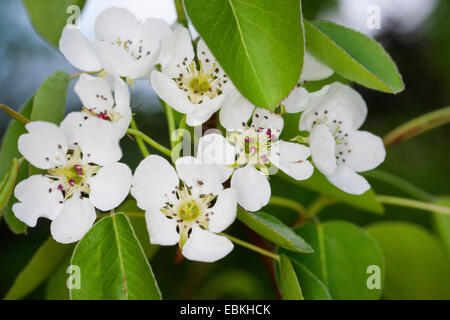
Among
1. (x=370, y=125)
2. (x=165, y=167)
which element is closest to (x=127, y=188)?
(x=165, y=167)

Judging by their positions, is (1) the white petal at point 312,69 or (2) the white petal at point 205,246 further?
(1) the white petal at point 312,69

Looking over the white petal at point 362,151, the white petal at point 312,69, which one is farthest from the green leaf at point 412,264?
the white petal at point 312,69

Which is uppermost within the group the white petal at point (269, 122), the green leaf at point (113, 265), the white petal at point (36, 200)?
the white petal at point (269, 122)

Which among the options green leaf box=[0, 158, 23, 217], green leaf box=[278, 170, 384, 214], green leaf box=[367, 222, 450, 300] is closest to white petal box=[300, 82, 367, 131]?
green leaf box=[278, 170, 384, 214]

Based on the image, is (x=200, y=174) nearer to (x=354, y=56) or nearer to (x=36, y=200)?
(x=36, y=200)

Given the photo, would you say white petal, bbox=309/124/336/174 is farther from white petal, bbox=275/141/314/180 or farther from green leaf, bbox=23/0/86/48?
green leaf, bbox=23/0/86/48

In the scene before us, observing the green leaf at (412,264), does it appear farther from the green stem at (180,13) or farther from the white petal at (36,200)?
the white petal at (36,200)
